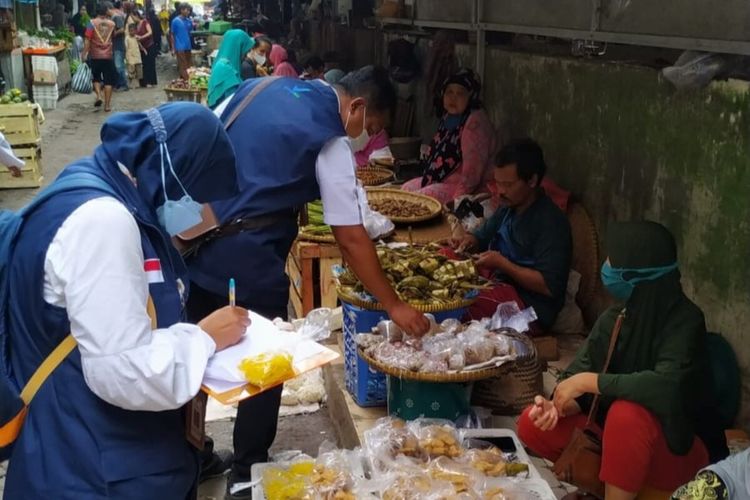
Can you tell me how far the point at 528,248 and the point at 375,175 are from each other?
2.81 metres

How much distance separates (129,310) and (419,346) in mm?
1713

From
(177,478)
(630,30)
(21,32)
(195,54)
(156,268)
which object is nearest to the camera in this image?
(156,268)

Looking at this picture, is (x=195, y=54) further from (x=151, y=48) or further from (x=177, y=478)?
(x=177, y=478)

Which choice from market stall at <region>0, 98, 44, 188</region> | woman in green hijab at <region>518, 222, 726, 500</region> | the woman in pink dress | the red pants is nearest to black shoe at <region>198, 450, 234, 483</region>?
woman in green hijab at <region>518, 222, 726, 500</region>

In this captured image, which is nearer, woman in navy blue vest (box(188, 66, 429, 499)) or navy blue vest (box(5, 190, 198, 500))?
navy blue vest (box(5, 190, 198, 500))

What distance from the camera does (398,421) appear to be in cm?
304

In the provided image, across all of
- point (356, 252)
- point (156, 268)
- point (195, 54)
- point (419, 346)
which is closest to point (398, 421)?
point (419, 346)

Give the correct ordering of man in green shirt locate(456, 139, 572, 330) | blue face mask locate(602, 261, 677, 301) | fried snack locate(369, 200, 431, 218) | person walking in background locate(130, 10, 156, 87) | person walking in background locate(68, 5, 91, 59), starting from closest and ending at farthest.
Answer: blue face mask locate(602, 261, 677, 301) < man in green shirt locate(456, 139, 572, 330) < fried snack locate(369, 200, 431, 218) < person walking in background locate(130, 10, 156, 87) < person walking in background locate(68, 5, 91, 59)

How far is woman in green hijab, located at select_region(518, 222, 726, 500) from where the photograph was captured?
2.62 metres

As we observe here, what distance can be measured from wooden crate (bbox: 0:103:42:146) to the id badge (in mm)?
8150

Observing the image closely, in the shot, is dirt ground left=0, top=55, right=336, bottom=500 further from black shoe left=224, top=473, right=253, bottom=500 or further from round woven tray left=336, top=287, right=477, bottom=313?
round woven tray left=336, top=287, right=477, bottom=313

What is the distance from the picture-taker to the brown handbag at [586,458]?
2.78 meters

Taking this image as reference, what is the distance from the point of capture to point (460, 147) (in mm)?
5832

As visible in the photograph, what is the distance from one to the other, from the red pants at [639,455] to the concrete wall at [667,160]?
2.24 ft
